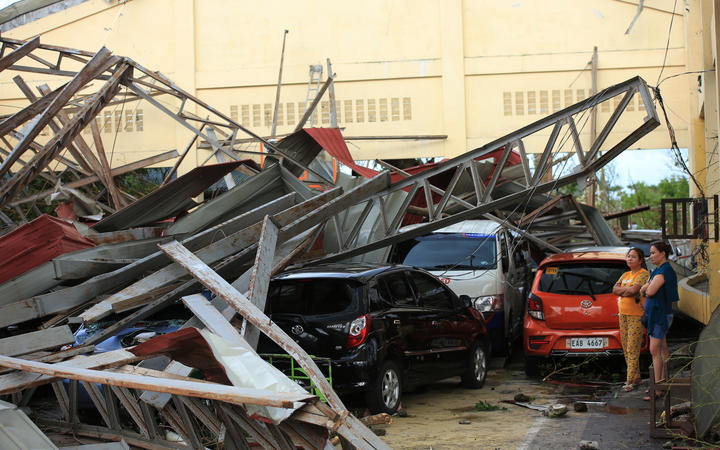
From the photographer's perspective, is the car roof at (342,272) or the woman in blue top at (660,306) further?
the car roof at (342,272)

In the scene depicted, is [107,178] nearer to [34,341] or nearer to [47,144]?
[47,144]

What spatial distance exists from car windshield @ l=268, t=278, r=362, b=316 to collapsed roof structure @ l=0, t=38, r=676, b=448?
45 centimetres

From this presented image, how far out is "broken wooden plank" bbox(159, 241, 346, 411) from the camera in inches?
220

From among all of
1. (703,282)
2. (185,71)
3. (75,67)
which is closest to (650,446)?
(703,282)

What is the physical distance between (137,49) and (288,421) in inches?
773

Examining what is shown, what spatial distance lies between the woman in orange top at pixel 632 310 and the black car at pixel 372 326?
6.49 feet

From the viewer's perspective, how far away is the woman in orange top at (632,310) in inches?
367

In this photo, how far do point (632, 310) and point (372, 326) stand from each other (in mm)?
3313

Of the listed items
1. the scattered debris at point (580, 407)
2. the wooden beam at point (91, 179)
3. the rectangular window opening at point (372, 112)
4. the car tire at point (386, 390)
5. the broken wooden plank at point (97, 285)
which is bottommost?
the scattered debris at point (580, 407)

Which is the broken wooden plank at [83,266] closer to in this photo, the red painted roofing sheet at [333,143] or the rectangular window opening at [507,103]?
the red painted roofing sheet at [333,143]

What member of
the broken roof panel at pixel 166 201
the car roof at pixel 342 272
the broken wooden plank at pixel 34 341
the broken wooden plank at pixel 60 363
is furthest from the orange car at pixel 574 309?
the broken wooden plank at pixel 60 363

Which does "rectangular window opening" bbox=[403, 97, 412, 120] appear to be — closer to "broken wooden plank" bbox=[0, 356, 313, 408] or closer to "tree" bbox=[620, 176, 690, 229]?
"broken wooden plank" bbox=[0, 356, 313, 408]

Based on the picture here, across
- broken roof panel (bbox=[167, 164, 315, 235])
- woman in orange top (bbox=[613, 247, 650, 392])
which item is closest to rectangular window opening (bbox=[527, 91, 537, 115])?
broken roof panel (bbox=[167, 164, 315, 235])

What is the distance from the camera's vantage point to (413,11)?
21.3 m
